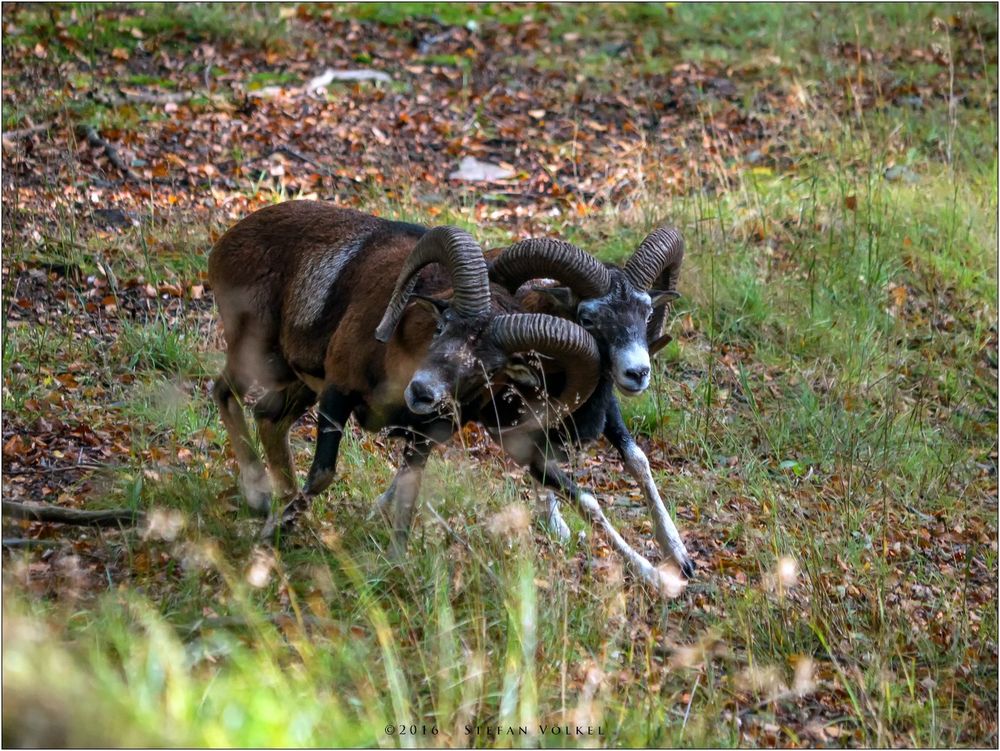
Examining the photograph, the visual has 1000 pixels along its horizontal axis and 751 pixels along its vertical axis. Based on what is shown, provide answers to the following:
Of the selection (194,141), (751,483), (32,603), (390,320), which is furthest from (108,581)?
(194,141)

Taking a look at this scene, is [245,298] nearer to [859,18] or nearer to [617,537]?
[617,537]

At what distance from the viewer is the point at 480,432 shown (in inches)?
324

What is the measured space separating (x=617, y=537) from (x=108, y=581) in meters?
2.73

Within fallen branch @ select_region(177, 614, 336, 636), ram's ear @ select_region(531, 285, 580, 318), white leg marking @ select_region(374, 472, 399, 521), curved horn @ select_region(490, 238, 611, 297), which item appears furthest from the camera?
ram's ear @ select_region(531, 285, 580, 318)

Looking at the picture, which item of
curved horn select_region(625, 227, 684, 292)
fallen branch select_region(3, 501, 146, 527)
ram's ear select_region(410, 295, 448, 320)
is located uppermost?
ram's ear select_region(410, 295, 448, 320)

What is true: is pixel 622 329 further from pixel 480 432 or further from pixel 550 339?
pixel 480 432

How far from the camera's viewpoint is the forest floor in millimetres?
5004

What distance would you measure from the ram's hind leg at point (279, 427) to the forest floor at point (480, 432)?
0.97ft

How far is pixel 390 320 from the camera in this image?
6.38m

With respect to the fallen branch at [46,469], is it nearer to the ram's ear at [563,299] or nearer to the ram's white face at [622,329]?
the ram's ear at [563,299]

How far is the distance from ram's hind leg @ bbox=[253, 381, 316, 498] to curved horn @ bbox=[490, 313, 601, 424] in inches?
66.9

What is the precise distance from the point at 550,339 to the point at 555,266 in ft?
2.00

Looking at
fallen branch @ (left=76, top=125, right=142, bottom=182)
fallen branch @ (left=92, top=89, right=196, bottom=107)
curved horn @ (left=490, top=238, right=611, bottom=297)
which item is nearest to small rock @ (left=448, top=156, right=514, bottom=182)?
fallen branch @ (left=92, top=89, right=196, bottom=107)

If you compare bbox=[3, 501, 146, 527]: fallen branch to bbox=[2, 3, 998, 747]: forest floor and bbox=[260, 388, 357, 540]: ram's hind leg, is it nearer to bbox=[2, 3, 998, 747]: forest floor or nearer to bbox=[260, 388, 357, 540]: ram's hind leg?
bbox=[2, 3, 998, 747]: forest floor
